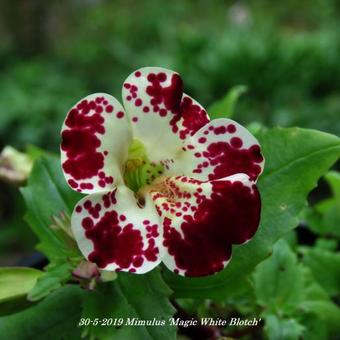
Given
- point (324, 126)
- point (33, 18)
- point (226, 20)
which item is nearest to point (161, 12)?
point (226, 20)

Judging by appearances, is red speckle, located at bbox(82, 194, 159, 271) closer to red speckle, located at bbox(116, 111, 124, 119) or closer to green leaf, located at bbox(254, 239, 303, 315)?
red speckle, located at bbox(116, 111, 124, 119)

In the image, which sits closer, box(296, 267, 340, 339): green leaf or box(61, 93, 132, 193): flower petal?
box(61, 93, 132, 193): flower petal

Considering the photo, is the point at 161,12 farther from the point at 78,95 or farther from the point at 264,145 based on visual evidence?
the point at 264,145

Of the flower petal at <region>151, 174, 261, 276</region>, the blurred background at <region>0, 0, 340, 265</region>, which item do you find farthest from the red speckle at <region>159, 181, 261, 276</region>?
the blurred background at <region>0, 0, 340, 265</region>

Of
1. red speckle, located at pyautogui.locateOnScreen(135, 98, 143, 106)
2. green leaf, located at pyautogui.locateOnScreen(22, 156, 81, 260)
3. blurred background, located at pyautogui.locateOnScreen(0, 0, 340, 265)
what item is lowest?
blurred background, located at pyautogui.locateOnScreen(0, 0, 340, 265)

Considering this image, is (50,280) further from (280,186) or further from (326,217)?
(326,217)

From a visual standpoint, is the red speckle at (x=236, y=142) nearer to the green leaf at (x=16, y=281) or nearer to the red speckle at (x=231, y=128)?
the red speckle at (x=231, y=128)

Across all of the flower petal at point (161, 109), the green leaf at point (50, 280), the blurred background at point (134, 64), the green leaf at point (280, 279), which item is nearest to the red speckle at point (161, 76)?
the flower petal at point (161, 109)
